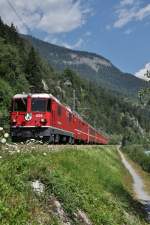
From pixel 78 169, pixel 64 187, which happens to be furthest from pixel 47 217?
pixel 78 169

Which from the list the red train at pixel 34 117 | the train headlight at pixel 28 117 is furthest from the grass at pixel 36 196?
the train headlight at pixel 28 117

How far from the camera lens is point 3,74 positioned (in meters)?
65.4

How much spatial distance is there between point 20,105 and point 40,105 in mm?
1266

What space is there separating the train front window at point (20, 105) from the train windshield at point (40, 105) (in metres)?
0.49

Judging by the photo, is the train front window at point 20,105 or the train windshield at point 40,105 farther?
the train front window at point 20,105

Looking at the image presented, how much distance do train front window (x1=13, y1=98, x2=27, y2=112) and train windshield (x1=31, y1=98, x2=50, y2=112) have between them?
→ 486 mm

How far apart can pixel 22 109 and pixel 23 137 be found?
1859 mm

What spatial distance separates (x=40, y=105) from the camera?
29328mm

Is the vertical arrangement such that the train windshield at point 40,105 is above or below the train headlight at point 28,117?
above

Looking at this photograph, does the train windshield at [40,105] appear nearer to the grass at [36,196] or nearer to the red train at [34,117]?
the red train at [34,117]

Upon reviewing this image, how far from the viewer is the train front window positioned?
29438 mm

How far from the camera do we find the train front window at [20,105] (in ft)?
96.6

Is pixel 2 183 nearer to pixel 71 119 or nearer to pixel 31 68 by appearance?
pixel 71 119

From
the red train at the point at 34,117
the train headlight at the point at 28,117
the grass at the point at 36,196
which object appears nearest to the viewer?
the grass at the point at 36,196
